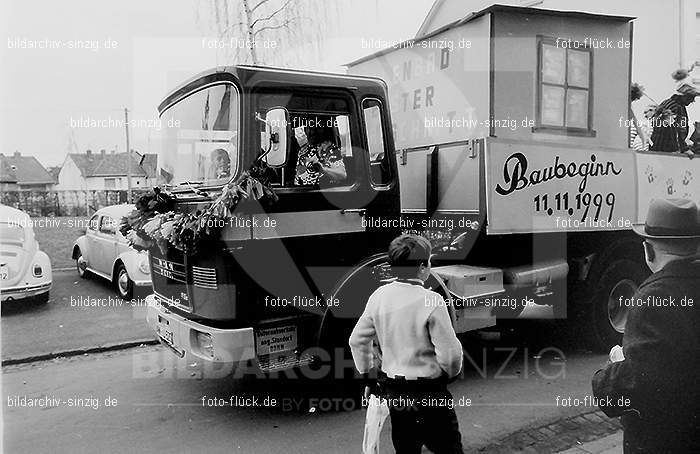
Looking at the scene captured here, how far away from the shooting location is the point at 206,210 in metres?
4.12

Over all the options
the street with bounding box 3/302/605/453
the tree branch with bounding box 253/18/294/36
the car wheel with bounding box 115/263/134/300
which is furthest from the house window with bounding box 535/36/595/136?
the tree branch with bounding box 253/18/294/36

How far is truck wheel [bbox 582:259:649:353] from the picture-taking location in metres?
6.15

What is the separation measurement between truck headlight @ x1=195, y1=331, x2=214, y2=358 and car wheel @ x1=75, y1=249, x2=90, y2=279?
7688mm

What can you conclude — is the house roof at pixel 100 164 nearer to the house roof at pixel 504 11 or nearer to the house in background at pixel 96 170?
the house in background at pixel 96 170

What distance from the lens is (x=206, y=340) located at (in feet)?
14.1

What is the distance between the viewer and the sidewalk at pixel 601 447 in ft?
12.6

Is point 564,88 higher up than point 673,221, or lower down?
higher up

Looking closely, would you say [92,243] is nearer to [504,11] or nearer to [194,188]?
[194,188]

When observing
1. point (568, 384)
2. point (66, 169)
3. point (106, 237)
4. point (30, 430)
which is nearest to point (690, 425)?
point (568, 384)

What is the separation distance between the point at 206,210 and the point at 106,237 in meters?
6.84

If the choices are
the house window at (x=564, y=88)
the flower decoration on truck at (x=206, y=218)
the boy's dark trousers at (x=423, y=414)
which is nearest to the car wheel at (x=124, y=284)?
the flower decoration on truck at (x=206, y=218)

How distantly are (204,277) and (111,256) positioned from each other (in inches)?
247

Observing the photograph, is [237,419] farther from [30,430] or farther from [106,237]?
[106,237]

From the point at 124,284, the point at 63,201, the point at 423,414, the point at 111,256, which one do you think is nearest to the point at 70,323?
the point at 124,284
